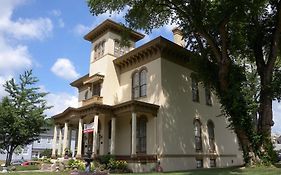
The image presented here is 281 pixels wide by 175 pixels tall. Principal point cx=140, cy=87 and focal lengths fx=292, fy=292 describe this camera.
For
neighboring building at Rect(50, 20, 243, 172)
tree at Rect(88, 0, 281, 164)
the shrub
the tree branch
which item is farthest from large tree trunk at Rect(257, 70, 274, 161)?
the shrub

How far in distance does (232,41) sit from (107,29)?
11.7 m

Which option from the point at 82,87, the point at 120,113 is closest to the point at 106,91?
the point at 120,113

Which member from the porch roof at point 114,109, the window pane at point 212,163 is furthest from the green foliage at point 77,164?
the window pane at point 212,163

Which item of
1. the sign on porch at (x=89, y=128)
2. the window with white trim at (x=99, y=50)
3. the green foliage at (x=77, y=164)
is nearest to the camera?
the green foliage at (x=77, y=164)

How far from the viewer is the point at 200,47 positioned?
2098 cm

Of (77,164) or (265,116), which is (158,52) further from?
(77,164)

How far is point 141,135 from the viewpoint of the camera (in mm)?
22344

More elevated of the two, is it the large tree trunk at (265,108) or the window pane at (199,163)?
the large tree trunk at (265,108)

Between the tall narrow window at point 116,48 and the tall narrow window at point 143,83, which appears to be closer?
the tall narrow window at point 143,83

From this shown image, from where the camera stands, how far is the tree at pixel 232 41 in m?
17.9

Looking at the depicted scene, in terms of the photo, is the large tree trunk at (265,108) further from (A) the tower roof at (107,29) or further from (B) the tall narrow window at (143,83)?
(A) the tower roof at (107,29)

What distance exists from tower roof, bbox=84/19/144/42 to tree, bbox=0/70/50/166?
318 inches

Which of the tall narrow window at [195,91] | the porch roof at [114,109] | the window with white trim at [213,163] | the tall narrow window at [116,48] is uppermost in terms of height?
the tall narrow window at [116,48]

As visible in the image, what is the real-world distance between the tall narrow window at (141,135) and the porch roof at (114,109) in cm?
161
